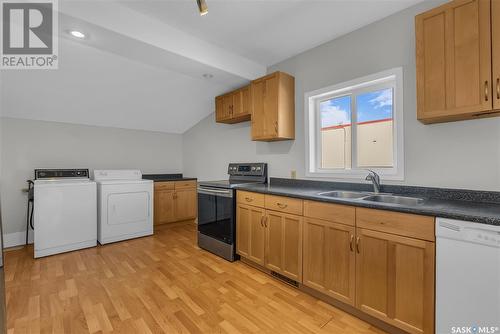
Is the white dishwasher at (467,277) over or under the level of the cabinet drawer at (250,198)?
under

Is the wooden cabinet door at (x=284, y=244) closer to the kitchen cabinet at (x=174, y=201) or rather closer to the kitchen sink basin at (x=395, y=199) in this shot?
the kitchen sink basin at (x=395, y=199)

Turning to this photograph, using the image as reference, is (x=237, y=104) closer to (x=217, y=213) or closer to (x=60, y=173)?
(x=217, y=213)

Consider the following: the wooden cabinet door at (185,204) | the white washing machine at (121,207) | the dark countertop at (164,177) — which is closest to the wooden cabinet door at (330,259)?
the white washing machine at (121,207)

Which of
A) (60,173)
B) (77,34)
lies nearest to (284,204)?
(77,34)

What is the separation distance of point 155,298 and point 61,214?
79.7 inches

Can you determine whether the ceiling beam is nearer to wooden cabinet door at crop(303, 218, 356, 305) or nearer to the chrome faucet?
the chrome faucet

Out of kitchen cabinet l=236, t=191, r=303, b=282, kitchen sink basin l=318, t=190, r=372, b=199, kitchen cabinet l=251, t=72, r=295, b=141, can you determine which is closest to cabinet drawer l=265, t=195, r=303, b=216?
kitchen cabinet l=236, t=191, r=303, b=282

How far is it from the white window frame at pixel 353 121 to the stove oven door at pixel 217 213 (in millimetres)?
1030

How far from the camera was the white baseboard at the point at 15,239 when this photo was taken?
10.7ft

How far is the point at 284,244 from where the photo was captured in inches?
90.2

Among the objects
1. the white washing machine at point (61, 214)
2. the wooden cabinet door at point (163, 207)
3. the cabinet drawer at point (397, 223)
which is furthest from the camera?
the wooden cabinet door at point (163, 207)

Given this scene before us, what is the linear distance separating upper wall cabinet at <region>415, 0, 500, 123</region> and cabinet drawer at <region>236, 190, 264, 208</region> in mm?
1576

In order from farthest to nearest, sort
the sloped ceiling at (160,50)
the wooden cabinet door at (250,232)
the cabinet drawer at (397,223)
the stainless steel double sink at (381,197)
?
the wooden cabinet door at (250,232) < the sloped ceiling at (160,50) < the stainless steel double sink at (381,197) < the cabinet drawer at (397,223)

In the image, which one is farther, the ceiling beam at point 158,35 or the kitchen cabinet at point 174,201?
the kitchen cabinet at point 174,201
